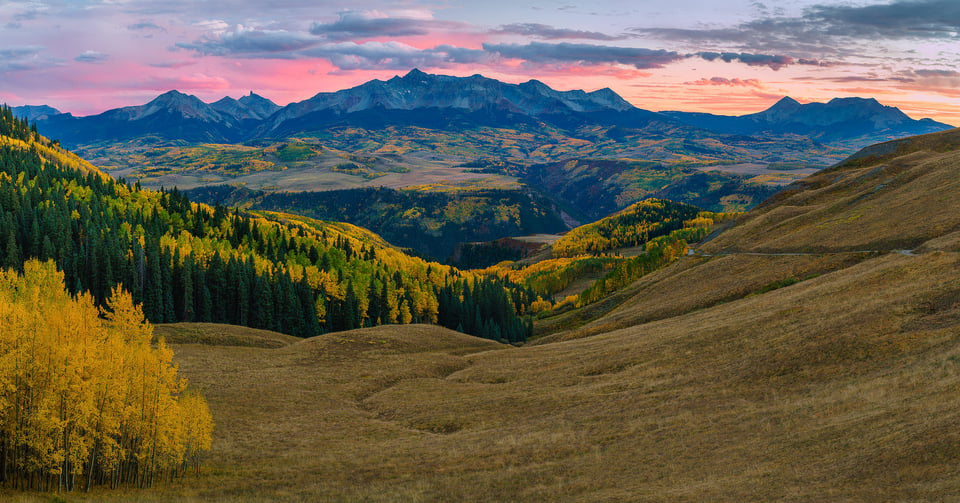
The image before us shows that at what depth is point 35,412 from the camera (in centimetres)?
3850

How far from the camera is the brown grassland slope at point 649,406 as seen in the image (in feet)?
108

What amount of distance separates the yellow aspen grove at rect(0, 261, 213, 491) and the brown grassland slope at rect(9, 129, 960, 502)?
10.9 feet

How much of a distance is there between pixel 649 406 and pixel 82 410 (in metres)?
41.2

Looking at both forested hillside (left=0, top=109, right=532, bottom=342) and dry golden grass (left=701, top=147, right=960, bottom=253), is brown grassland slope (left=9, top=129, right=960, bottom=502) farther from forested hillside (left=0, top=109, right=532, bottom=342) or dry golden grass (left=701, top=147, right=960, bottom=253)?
forested hillside (left=0, top=109, right=532, bottom=342)

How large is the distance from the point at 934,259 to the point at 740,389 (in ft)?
122

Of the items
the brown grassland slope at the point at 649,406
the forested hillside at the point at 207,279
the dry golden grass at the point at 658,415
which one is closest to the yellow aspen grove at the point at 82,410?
the dry golden grass at the point at 658,415

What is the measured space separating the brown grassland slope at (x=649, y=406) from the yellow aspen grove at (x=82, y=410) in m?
3.32

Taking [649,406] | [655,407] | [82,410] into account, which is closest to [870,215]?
[649,406]

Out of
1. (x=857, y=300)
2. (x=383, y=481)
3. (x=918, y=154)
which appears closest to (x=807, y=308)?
(x=857, y=300)

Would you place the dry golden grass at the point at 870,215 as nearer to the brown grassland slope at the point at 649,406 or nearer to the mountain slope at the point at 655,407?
the brown grassland slope at the point at 649,406

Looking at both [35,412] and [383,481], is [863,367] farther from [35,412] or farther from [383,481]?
[35,412]

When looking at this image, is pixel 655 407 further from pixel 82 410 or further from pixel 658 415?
pixel 82 410

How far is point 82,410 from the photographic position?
38.5 metres

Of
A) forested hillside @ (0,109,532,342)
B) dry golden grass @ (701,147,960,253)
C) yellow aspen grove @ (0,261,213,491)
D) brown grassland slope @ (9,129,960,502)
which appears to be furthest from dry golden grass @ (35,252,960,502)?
forested hillside @ (0,109,532,342)
